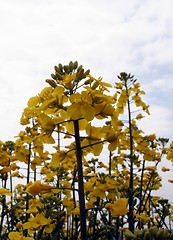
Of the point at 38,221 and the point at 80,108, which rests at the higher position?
the point at 80,108

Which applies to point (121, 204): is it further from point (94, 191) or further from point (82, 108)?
point (94, 191)

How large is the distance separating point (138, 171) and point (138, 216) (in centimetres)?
89

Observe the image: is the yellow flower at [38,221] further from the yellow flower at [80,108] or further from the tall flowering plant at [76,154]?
the yellow flower at [80,108]

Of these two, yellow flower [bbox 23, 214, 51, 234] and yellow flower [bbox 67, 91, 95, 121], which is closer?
yellow flower [bbox 67, 91, 95, 121]

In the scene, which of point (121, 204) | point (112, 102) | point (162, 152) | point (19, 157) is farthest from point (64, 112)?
point (162, 152)

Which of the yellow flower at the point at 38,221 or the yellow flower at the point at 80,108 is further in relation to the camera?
the yellow flower at the point at 38,221

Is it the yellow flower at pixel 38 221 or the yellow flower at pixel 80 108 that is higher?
the yellow flower at pixel 80 108

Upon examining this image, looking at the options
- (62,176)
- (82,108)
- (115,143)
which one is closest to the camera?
(82,108)

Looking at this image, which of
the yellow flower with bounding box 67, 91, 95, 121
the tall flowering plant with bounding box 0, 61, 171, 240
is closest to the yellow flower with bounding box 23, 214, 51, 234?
the tall flowering plant with bounding box 0, 61, 171, 240

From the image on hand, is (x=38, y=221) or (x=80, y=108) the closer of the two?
(x=80, y=108)

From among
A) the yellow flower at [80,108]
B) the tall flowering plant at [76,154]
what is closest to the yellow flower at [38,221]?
the tall flowering plant at [76,154]

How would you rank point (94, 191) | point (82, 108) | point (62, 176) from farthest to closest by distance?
point (62, 176) < point (94, 191) < point (82, 108)

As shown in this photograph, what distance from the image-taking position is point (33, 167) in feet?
14.9

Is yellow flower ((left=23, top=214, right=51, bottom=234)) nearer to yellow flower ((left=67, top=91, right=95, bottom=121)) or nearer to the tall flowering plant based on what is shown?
the tall flowering plant
